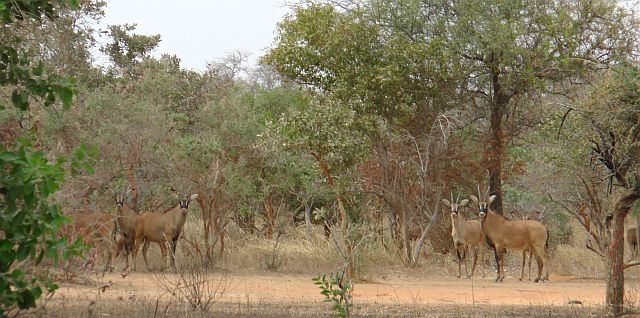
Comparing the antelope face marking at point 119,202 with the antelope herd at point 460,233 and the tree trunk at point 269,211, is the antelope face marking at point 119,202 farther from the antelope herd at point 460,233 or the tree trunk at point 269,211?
the tree trunk at point 269,211

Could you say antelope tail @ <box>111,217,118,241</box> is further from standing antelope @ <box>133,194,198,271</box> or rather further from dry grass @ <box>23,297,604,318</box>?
dry grass @ <box>23,297,604,318</box>

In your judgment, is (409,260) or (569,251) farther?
(569,251)

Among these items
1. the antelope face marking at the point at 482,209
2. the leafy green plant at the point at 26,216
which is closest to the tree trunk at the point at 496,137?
the antelope face marking at the point at 482,209

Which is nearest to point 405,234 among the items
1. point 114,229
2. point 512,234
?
point 512,234

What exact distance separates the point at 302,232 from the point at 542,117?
6.31m

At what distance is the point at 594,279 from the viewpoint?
19203mm

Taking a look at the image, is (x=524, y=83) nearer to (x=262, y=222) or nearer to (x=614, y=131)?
(x=262, y=222)

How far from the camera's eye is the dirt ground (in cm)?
1288

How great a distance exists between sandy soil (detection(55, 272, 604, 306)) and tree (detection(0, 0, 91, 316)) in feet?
Answer: 17.8

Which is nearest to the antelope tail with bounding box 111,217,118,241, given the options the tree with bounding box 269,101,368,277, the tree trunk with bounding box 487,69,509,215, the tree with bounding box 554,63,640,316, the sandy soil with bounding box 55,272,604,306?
the sandy soil with bounding box 55,272,604,306

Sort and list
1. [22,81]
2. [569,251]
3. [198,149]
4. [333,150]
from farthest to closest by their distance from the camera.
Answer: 1. [569,251]
2. [198,149]
3. [333,150]
4. [22,81]

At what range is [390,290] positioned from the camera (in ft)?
52.0

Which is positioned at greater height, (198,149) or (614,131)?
(198,149)

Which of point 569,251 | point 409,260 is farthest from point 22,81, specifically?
point 569,251
